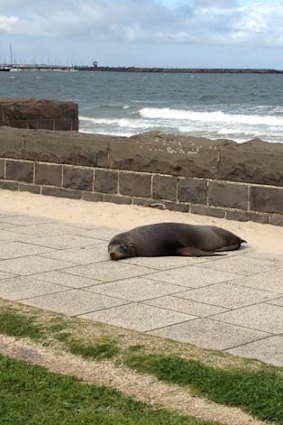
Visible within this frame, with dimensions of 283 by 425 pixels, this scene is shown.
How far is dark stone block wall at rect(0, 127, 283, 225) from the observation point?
10234mm

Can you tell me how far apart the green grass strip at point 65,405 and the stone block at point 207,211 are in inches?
223

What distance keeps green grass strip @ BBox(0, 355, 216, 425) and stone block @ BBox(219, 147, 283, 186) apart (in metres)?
5.41

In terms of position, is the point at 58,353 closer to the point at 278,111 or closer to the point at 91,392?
the point at 91,392

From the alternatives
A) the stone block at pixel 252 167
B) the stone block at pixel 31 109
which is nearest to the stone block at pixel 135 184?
the stone block at pixel 252 167

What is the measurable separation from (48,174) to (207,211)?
2609 millimetres

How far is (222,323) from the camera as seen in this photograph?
20.0 feet

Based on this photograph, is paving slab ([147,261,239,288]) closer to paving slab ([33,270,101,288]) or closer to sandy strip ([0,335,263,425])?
paving slab ([33,270,101,288])

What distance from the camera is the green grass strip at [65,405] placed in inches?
175

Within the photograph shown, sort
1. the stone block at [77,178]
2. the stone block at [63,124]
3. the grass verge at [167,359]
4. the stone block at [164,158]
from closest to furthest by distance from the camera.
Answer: the grass verge at [167,359] → the stone block at [164,158] → the stone block at [77,178] → the stone block at [63,124]

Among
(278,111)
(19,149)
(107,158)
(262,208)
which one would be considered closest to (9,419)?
(262,208)

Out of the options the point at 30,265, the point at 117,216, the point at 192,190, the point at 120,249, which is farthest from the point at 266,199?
the point at 30,265

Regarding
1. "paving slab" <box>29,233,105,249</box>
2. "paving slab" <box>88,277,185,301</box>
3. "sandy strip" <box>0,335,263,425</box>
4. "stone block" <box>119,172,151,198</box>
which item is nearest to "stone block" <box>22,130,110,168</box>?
"stone block" <box>119,172,151,198</box>

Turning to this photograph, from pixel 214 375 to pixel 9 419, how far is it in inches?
46.5

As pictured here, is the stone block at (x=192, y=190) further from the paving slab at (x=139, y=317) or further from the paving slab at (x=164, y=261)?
the paving slab at (x=139, y=317)
